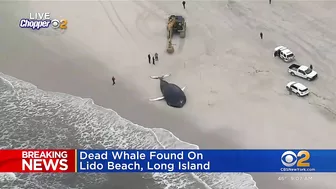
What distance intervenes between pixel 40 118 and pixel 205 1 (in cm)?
2025

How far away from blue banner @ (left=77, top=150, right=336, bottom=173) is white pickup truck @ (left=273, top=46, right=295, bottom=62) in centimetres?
1053

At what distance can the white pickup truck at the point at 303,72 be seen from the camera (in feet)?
136

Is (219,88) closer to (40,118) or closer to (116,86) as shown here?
(116,86)

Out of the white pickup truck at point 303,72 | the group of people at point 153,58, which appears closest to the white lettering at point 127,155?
the group of people at point 153,58

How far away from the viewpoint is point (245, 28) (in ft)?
156

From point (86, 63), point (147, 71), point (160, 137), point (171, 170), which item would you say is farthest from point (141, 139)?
point (86, 63)

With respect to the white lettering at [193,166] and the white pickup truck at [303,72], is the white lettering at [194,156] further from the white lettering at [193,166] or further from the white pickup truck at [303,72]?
the white pickup truck at [303,72]

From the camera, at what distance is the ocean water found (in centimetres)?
3425

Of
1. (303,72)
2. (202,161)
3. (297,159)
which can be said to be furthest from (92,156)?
(303,72)
